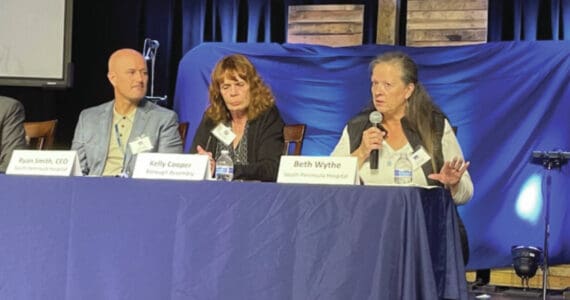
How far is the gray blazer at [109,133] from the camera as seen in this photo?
3523 millimetres

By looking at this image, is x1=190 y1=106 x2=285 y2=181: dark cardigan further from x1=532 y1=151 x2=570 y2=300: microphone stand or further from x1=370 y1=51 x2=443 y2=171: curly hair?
x1=532 y1=151 x2=570 y2=300: microphone stand

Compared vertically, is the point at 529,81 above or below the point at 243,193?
above

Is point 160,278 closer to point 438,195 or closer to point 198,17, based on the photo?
point 438,195

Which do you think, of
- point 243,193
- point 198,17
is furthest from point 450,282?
point 198,17

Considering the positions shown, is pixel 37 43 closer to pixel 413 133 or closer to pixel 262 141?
pixel 262 141

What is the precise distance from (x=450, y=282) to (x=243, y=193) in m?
0.55

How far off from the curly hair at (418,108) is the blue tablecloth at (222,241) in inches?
27.9

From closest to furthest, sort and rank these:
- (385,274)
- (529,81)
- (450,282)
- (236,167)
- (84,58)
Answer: (385,274) < (450,282) < (236,167) < (529,81) < (84,58)

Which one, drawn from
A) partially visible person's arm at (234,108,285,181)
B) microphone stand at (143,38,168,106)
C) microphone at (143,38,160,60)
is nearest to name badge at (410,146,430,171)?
partially visible person's arm at (234,108,285,181)

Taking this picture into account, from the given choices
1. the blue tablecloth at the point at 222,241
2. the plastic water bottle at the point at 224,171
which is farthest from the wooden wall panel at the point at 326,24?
the blue tablecloth at the point at 222,241

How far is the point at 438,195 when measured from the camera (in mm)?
2373

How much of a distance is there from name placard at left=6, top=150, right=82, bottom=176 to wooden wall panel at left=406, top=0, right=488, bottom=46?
140 inches

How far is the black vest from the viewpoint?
3.06 meters

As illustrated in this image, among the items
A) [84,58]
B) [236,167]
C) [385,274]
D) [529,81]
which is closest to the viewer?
[385,274]
